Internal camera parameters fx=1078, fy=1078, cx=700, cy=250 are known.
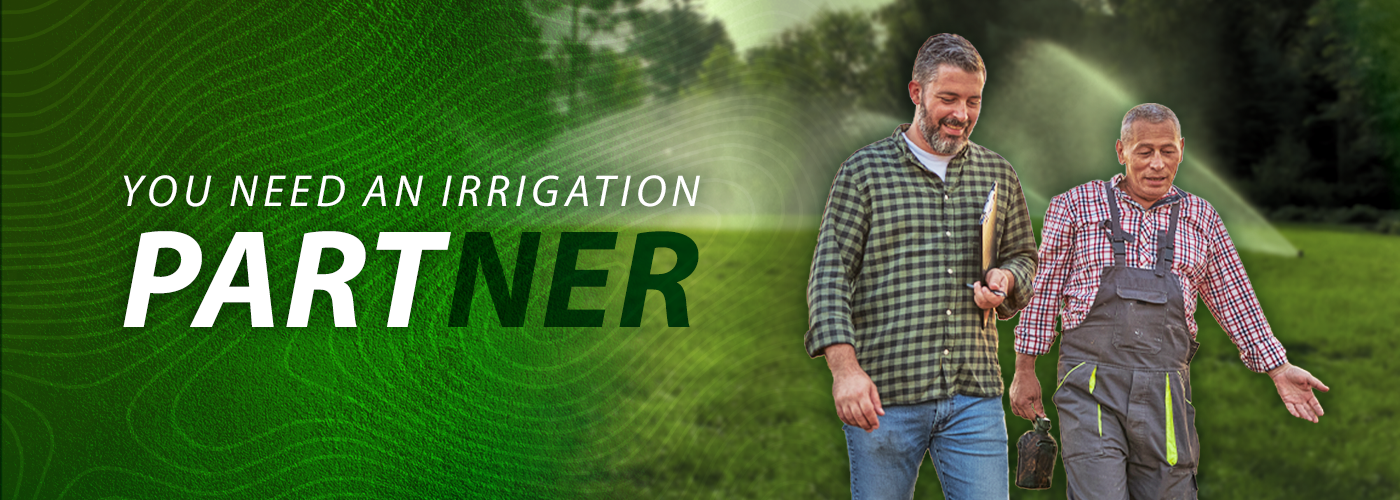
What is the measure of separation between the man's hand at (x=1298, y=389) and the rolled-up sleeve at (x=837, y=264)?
5.50 ft

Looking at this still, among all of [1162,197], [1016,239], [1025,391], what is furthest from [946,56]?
[1025,391]

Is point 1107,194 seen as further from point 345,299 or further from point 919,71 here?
point 345,299

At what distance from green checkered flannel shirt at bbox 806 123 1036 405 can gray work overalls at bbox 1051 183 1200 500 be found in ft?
1.99

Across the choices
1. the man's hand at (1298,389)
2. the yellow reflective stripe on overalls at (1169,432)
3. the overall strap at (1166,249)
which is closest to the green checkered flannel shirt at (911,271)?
the overall strap at (1166,249)

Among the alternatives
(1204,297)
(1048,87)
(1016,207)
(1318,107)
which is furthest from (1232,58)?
(1016,207)

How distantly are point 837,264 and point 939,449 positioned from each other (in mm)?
633

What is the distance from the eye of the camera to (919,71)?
319 cm

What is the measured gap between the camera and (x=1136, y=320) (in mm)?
3605

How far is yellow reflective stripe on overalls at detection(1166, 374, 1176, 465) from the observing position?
3643 mm

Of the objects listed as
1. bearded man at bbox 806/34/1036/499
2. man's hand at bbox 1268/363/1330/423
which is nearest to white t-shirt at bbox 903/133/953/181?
bearded man at bbox 806/34/1036/499

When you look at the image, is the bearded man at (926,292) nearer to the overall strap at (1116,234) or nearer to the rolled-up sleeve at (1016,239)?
the rolled-up sleeve at (1016,239)

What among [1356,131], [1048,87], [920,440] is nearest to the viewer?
[920,440]

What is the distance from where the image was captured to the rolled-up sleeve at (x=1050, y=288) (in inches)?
147

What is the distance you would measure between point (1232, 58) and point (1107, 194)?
9.48 meters
